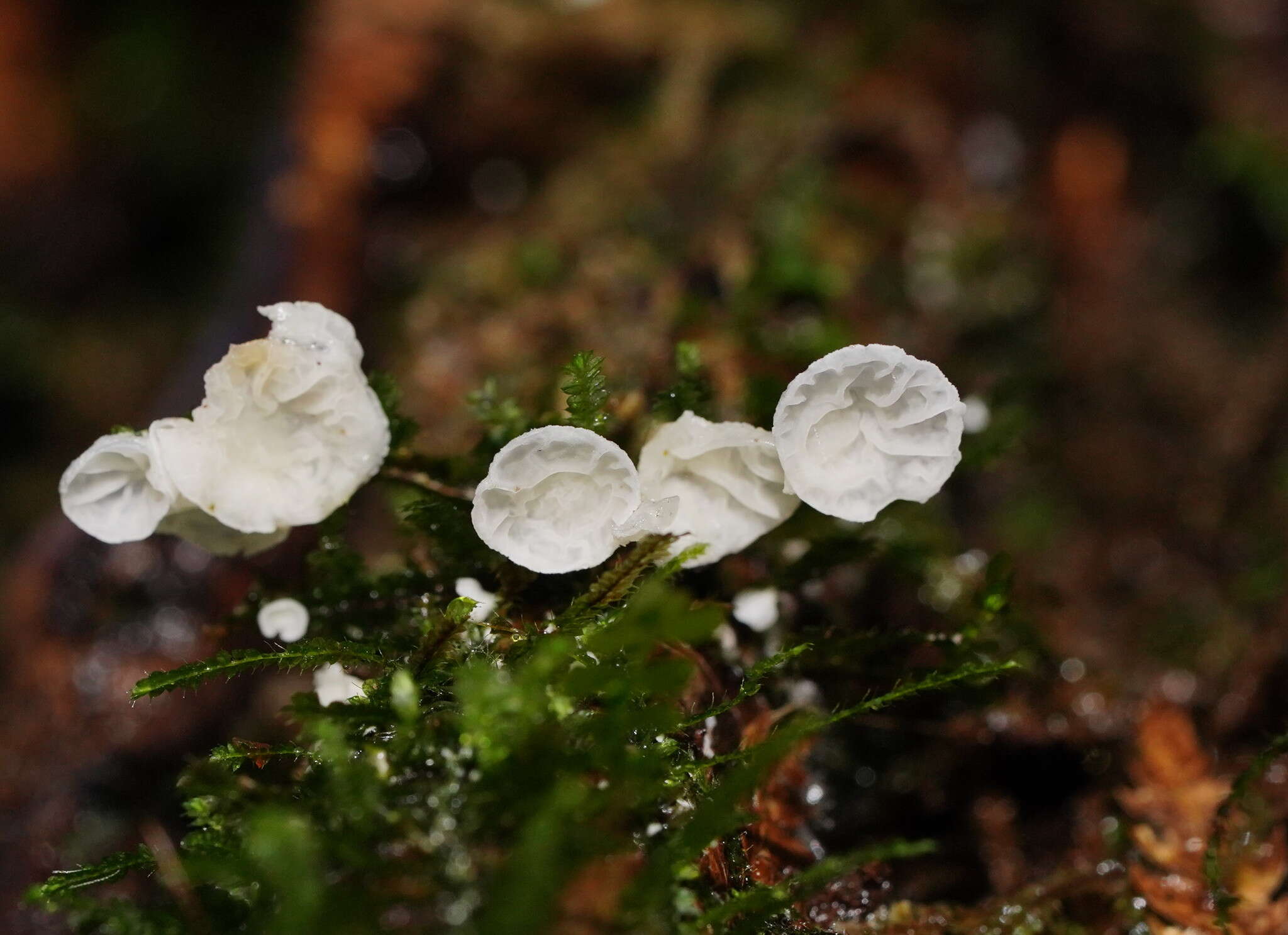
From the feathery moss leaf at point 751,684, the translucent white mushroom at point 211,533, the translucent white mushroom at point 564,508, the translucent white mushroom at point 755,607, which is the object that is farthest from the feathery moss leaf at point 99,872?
the translucent white mushroom at point 755,607

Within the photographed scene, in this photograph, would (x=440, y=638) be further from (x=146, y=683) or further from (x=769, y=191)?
(x=769, y=191)

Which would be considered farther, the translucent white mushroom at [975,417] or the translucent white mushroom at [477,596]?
the translucent white mushroom at [975,417]

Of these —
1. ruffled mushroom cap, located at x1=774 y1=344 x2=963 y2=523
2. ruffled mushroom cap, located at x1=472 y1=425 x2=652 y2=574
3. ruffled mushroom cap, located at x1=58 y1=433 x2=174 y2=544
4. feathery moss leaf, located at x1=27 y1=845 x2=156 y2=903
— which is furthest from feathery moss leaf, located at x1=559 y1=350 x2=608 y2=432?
feathery moss leaf, located at x1=27 y1=845 x2=156 y2=903

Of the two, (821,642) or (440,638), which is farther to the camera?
(821,642)

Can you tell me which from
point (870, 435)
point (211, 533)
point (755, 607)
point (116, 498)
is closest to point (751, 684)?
point (755, 607)

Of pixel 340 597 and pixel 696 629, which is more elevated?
pixel 696 629

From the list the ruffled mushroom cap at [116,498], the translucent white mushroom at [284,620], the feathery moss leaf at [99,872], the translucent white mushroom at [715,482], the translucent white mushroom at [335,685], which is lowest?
the feathery moss leaf at [99,872]

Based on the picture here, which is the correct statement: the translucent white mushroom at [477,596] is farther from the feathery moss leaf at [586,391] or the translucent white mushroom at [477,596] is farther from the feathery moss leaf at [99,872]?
the feathery moss leaf at [99,872]

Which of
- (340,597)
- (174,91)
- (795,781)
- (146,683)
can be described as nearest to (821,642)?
(795,781)
